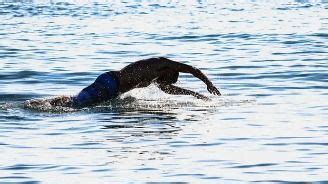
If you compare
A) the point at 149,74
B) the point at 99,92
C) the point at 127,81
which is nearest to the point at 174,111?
the point at 149,74

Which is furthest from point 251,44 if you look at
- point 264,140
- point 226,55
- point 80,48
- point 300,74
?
point 264,140

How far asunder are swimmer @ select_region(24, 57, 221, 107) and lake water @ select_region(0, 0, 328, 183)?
10.0 inches

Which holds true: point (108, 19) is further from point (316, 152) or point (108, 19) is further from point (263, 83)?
point (316, 152)

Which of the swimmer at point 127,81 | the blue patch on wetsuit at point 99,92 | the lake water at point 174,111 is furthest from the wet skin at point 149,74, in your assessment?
the lake water at point 174,111

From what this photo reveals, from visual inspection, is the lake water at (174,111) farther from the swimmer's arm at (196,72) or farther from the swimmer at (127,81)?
the swimmer's arm at (196,72)

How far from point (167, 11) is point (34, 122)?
31.4 meters

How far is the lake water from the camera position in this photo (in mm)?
11062

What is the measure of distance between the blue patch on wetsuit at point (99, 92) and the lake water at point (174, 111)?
0.19 m

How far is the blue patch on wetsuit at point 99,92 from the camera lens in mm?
15734

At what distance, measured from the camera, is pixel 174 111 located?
15.8m

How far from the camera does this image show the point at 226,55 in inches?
1013

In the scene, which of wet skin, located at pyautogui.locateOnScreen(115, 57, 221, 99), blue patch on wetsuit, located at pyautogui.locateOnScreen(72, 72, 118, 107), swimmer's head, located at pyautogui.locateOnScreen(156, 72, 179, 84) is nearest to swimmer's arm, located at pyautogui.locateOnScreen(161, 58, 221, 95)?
wet skin, located at pyautogui.locateOnScreen(115, 57, 221, 99)

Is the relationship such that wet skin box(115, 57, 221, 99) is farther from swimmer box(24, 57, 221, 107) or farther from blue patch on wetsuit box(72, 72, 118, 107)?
blue patch on wetsuit box(72, 72, 118, 107)

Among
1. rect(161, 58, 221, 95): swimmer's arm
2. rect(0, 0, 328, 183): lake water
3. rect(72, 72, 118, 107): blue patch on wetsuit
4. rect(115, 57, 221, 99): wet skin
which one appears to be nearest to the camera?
rect(0, 0, 328, 183): lake water
